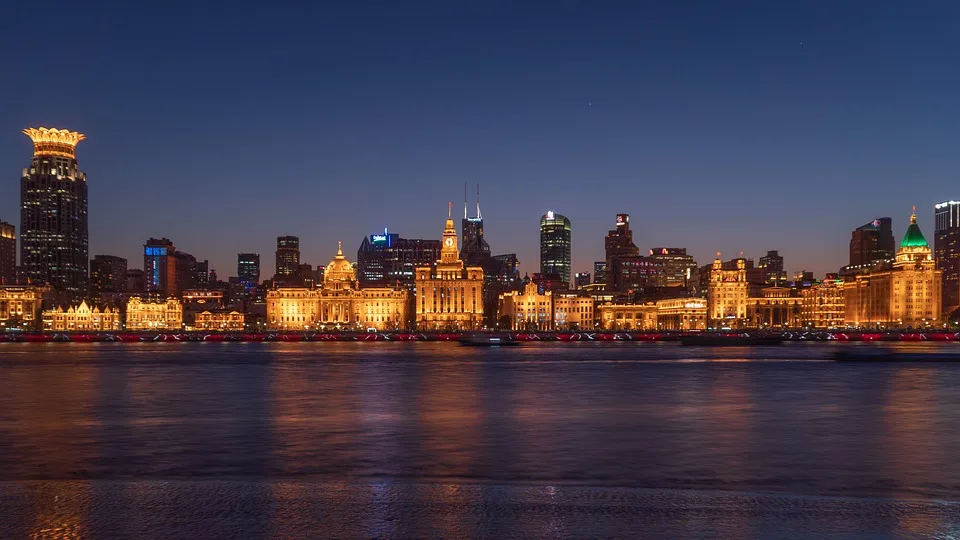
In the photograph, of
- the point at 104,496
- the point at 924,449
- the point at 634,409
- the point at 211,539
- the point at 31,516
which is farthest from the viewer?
the point at 634,409

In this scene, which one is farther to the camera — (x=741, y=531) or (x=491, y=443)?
(x=491, y=443)

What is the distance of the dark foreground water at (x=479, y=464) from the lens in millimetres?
14453

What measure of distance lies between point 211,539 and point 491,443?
13.1m

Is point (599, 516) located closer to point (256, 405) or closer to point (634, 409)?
point (634, 409)

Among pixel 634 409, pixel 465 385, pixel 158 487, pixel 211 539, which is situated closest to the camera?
pixel 211 539

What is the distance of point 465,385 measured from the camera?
53.9 metres

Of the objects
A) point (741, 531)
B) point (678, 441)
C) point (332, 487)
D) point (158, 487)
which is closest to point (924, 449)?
point (678, 441)

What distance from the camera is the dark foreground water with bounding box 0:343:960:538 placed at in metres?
14.5

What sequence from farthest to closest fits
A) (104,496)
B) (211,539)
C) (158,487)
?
1. (158,487)
2. (104,496)
3. (211,539)

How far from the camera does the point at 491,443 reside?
84.0 ft

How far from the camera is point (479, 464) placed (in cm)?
2155

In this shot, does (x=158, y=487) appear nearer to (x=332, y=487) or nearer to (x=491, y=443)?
(x=332, y=487)

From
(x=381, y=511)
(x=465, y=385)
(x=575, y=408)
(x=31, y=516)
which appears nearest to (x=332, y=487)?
(x=381, y=511)

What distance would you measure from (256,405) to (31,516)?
24.8 meters
